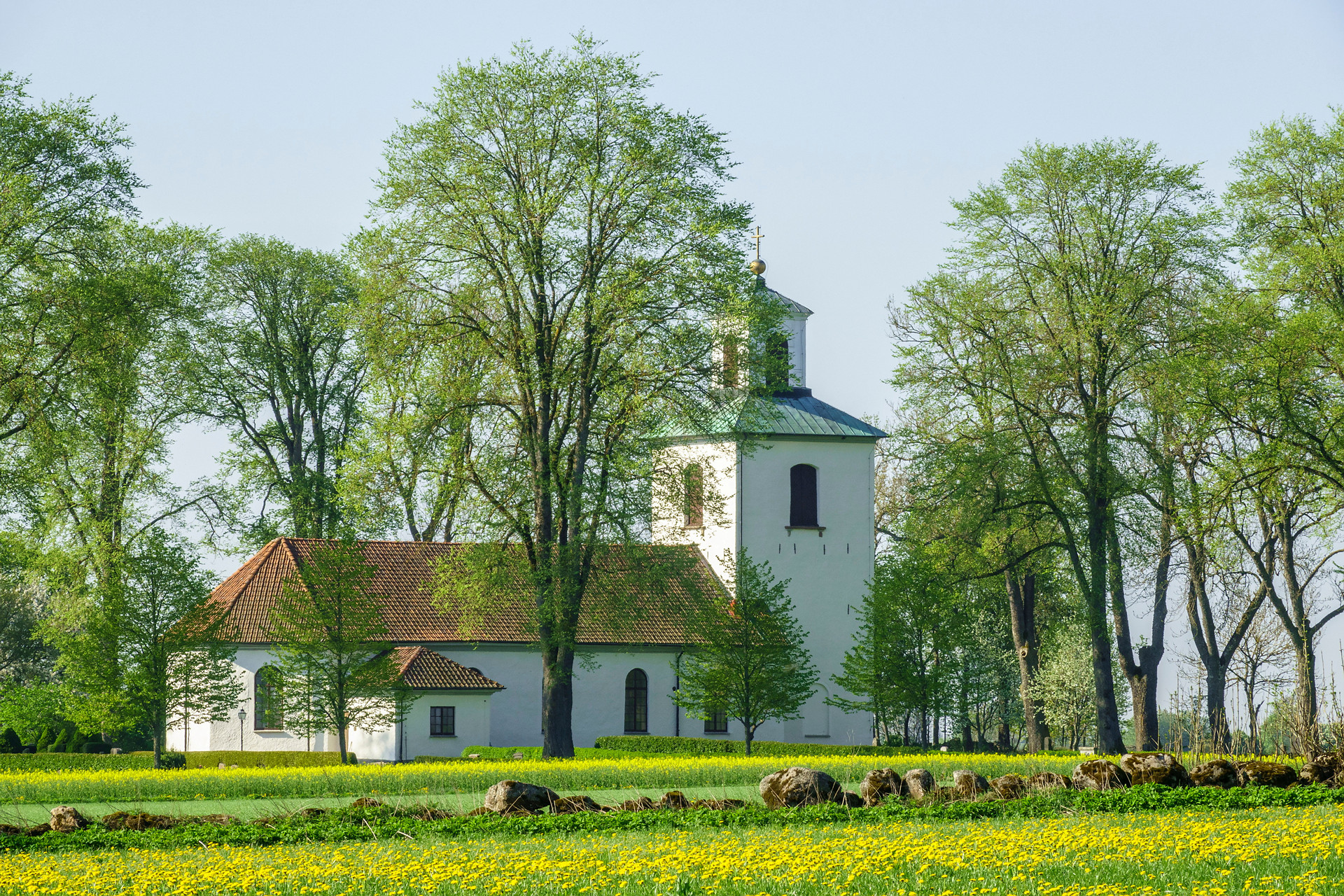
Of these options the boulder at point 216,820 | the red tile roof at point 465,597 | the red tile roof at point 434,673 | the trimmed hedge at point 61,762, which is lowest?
the trimmed hedge at point 61,762

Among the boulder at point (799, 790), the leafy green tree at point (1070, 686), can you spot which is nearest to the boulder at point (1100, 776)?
the boulder at point (799, 790)

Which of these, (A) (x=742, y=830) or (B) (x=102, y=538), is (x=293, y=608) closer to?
(B) (x=102, y=538)

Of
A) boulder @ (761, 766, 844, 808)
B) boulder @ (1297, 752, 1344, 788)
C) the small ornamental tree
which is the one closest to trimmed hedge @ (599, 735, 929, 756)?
the small ornamental tree

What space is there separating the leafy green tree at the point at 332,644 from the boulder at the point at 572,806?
16.2 m

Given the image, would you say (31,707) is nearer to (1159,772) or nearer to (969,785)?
(969,785)

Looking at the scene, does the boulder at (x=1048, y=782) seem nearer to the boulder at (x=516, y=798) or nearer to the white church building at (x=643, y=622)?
the boulder at (x=516, y=798)

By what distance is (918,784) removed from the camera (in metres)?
18.0

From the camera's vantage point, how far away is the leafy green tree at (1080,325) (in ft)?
107

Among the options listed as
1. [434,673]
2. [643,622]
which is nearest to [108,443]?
[434,673]

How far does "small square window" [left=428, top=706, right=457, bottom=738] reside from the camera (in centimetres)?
Answer: 3697

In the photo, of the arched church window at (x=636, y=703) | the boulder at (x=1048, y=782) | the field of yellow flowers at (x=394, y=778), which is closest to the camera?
the boulder at (x=1048, y=782)

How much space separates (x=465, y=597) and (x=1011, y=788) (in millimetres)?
16646

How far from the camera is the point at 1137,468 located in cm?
3366

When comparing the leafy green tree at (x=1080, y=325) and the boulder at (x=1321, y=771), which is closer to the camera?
the boulder at (x=1321, y=771)
